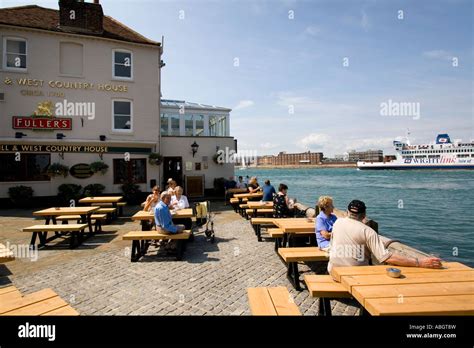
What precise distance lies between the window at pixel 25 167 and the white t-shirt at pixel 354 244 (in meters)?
16.7

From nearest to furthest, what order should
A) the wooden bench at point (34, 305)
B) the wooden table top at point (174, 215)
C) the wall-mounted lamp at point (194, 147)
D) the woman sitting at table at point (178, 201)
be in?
the wooden bench at point (34, 305)
the wooden table top at point (174, 215)
the woman sitting at table at point (178, 201)
the wall-mounted lamp at point (194, 147)

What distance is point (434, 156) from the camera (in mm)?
97312

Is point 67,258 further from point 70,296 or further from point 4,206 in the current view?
point 4,206

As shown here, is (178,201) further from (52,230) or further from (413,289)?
(413,289)

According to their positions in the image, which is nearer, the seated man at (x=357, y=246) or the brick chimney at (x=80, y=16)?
the seated man at (x=357, y=246)

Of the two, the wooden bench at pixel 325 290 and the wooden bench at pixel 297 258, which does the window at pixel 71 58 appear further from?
the wooden bench at pixel 325 290

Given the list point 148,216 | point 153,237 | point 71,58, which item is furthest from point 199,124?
point 153,237

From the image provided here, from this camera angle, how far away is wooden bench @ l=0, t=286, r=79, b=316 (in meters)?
3.00

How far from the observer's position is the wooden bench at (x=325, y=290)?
140 inches

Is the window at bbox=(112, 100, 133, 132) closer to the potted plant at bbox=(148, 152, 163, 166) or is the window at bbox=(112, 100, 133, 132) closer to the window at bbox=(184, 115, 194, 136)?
the potted plant at bbox=(148, 152, 163, 166)

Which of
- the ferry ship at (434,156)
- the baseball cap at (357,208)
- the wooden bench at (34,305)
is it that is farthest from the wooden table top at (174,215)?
the ferry ship at (434,156)

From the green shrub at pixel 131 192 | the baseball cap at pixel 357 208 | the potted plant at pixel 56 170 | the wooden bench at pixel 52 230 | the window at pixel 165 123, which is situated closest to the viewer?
the baseball cap at pixel 357 208

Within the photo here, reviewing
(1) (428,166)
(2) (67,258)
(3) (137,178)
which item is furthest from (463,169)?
(2) (67,258)

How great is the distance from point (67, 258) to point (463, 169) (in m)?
117
